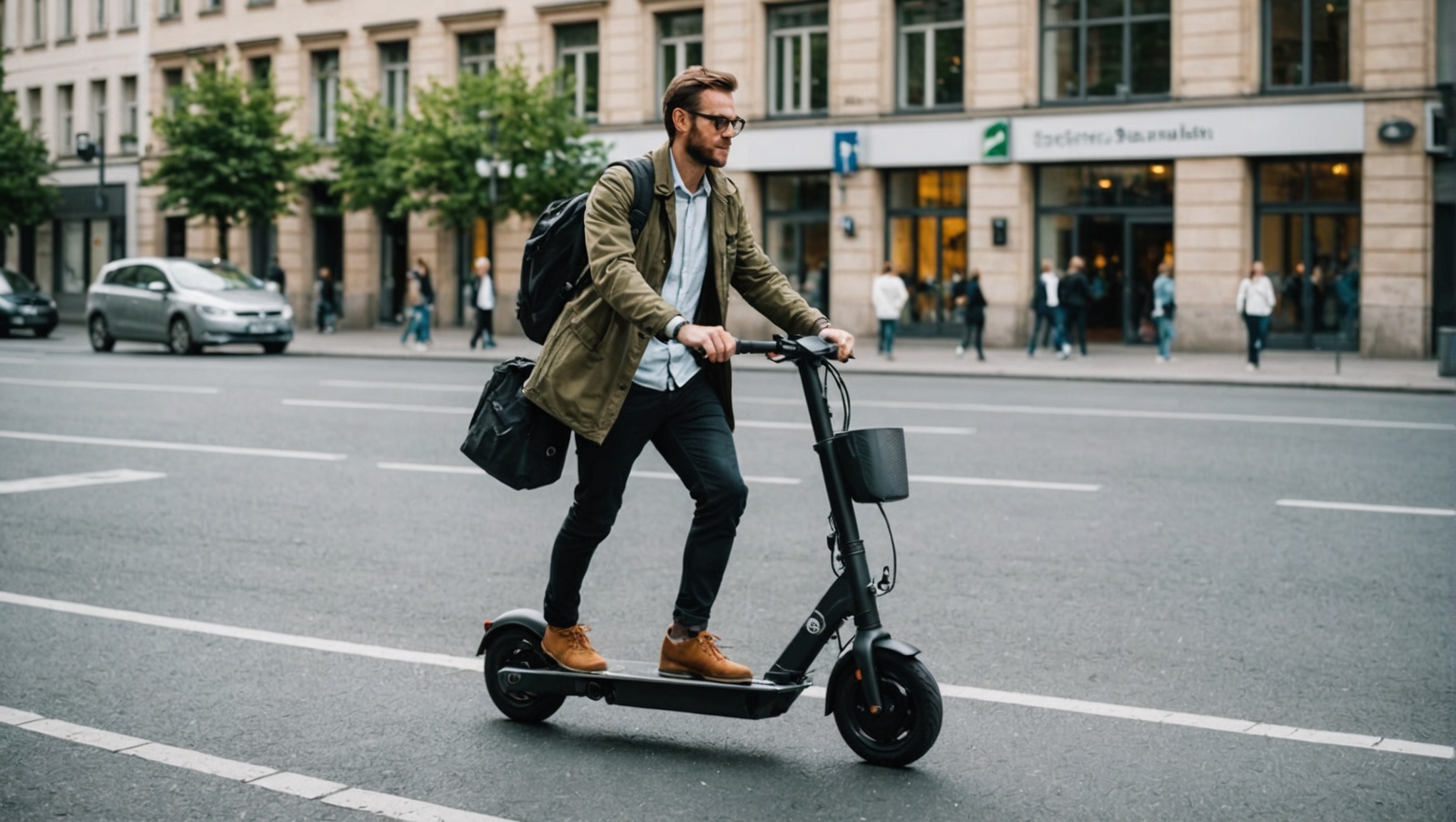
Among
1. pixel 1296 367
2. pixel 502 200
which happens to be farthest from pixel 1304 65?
pixel 502 200

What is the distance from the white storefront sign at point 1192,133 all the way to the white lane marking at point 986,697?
80.6 ft

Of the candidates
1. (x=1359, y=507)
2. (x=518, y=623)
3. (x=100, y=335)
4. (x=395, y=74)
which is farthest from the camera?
(x=395, y=74)

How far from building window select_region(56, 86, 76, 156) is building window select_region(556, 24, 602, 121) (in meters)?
21.9

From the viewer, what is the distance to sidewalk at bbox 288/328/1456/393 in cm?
2208

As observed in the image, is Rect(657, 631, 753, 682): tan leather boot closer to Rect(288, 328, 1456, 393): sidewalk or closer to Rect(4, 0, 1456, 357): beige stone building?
Rect(288, 328, 1456, 393): sidewalk

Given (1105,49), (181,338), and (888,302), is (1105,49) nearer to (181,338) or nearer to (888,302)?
(888,302)

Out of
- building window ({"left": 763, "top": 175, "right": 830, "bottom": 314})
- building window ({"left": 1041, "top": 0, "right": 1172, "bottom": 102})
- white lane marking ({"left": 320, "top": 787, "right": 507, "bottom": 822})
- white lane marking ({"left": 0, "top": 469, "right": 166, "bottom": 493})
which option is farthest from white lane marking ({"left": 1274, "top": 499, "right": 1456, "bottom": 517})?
building window ({"left": 763, "top": 175, "right": 830, "bottom": 314})

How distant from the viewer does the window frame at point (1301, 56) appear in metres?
28.0

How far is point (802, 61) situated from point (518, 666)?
98.6 ft

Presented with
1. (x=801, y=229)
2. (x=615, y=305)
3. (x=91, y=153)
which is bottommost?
(x=615, y=305)

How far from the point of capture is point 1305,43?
28.3 meters

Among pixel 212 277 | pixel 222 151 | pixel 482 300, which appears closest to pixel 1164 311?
pixel 482 300

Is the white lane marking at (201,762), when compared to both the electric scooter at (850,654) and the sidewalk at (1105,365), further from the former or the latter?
the sidewalk at (1105,365)

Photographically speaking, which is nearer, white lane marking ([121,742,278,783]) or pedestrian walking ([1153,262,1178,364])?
white lane marking ([121,742,278,783])
